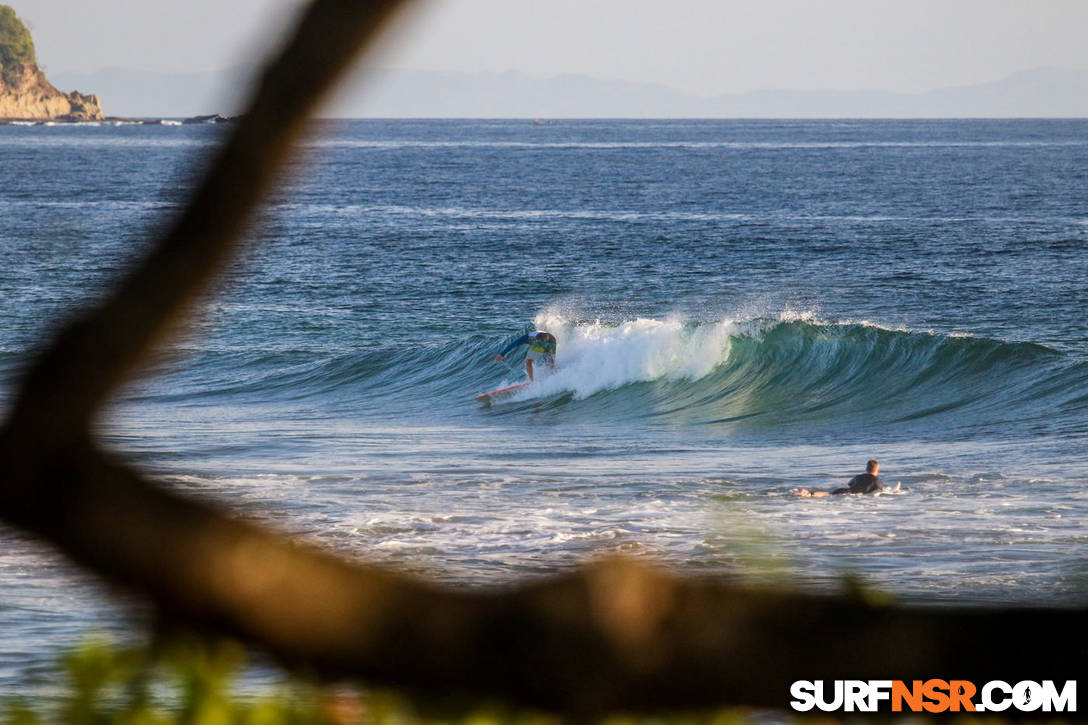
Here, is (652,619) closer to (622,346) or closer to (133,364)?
(133,364)

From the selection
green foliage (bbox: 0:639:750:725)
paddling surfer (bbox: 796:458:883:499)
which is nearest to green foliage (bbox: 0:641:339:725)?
green foliage (bbox: 0:639:750:725)

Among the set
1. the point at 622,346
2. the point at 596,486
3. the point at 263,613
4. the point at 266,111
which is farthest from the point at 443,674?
the point at 622,346

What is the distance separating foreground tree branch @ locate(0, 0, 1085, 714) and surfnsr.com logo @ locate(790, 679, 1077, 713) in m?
0.01

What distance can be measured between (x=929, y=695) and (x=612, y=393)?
23690 mm

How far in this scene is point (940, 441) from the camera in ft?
62.4

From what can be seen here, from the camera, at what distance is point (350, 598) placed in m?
0.89

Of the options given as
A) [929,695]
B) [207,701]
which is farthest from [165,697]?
[929,695]

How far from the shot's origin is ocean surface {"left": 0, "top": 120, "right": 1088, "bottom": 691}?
26.9 feet

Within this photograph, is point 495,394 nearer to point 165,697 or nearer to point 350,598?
point 165,697

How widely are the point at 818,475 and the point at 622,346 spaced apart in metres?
11.0

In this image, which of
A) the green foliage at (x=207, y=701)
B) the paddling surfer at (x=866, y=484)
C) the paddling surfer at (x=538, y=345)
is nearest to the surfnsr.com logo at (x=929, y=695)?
the green foliage at (x=207, y=701)

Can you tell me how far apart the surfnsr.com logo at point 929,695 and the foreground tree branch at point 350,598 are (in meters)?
0.01

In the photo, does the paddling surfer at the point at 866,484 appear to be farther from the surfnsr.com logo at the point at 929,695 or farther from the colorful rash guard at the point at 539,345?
the surfnsr.com logo at the point at 929,695

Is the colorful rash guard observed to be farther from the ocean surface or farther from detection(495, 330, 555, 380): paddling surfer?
the ocean surface
